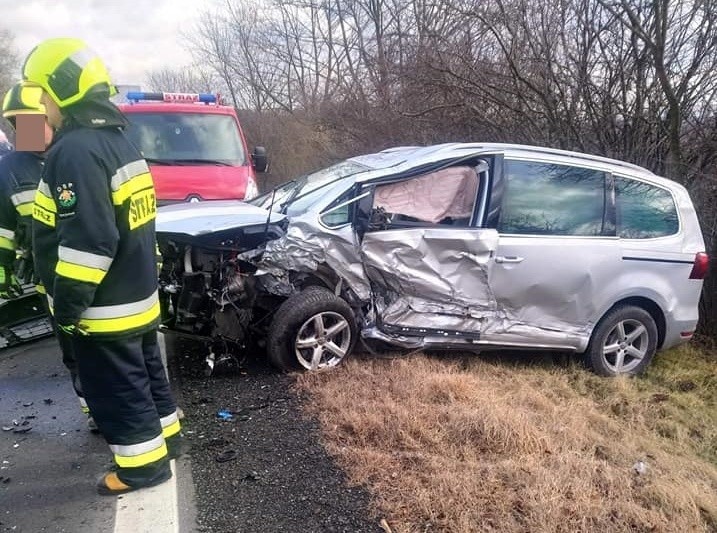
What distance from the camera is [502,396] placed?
4.20m

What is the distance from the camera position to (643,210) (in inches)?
208

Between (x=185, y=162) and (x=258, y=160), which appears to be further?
(x=258, y=160)

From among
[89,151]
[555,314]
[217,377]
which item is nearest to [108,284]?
[89,151]

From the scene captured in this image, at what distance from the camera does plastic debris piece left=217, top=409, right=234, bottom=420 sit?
374cm

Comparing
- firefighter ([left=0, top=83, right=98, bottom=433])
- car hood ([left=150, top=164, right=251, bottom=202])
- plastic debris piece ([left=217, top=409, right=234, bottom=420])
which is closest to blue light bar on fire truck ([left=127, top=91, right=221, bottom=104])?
car hood ([left=150, top=164, right=251, bottom=202])

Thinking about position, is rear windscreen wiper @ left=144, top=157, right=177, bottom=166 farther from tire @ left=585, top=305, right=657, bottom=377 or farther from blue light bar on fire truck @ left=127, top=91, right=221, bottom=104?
tire @ left=585, top=305, right=657, bottom=377

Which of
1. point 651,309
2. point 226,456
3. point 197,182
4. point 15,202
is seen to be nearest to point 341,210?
point 226,456

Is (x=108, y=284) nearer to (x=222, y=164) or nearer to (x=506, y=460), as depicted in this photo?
(x=506, y=460)

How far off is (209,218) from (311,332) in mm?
1075

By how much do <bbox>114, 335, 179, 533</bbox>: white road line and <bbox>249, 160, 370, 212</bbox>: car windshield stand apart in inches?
92.7

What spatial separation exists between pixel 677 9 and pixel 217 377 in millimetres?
6163

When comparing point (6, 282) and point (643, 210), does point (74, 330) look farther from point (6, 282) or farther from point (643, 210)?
point (643, 210)

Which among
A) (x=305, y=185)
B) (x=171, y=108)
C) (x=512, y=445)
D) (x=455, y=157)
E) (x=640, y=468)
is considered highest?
(x=171, y=108)

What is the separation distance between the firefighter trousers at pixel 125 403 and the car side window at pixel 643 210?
3922 mm
